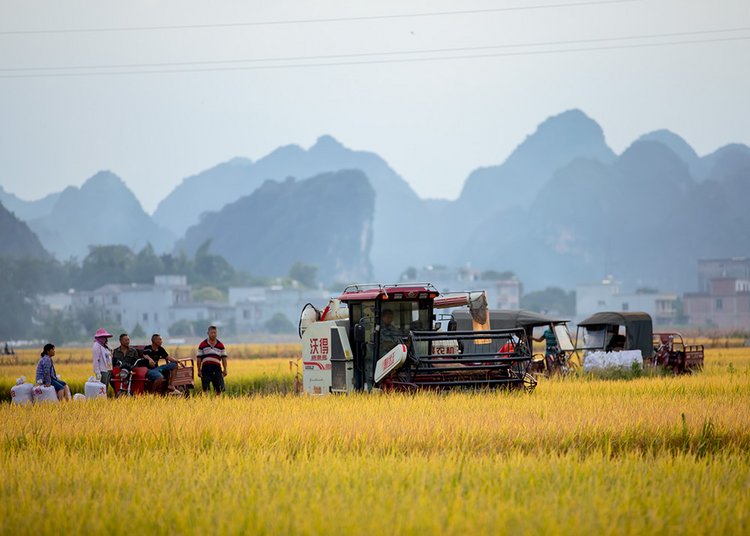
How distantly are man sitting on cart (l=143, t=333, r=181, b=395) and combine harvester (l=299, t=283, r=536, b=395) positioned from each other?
2572mm

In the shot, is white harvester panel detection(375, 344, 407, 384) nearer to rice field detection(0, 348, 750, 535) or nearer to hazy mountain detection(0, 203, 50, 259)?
rice field detection(0, 348, 750, 535)

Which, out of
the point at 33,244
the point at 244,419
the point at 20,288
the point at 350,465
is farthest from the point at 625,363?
the point at 33,244

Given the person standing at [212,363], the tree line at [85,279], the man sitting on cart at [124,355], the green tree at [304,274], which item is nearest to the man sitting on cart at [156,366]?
the man sitting on cart at [124,355]

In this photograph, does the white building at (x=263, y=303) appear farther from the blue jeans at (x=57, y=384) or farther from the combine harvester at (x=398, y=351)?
the combine harvester at (x=398, y=351)

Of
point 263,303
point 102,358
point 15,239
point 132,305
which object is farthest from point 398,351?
point 15,239

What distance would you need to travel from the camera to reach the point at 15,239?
549 ft

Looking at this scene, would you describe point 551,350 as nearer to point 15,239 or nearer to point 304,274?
point 304,274

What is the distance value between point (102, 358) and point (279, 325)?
415 feet

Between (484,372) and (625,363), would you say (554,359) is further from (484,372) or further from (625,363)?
(484,372)

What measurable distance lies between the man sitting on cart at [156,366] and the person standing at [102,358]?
796 millimetres

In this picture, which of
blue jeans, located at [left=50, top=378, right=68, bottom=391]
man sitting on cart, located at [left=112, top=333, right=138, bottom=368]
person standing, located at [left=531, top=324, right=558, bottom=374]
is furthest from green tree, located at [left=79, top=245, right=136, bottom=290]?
man sitting on cart, located at [left=112, top=333, right=138, bottom=368]

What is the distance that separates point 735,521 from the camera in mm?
6168

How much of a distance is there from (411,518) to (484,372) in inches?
330

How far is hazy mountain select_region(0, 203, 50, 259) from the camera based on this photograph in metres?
166
